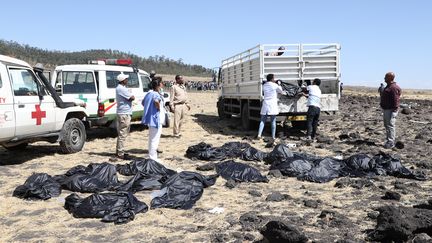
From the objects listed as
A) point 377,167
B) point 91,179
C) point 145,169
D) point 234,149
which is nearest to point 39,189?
point 91,179

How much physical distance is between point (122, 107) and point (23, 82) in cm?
191

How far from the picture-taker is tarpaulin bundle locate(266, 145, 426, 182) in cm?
752

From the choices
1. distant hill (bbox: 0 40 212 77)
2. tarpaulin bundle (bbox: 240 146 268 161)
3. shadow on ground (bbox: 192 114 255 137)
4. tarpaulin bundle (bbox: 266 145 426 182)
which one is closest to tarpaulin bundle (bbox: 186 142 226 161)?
tarpaulin bundle (bbox: 240 146 268 161)

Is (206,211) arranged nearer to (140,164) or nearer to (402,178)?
(140,164)

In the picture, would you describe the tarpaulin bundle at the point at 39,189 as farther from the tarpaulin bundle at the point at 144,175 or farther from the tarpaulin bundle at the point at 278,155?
the tarpaulin bundle at the point at 278,155

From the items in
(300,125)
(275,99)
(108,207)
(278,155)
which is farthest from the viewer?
(300,125)

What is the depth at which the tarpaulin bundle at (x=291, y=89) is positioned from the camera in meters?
11.9

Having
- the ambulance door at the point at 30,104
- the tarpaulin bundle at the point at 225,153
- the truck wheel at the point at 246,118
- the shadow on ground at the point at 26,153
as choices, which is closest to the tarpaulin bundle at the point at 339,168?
the tarpaulin bundle at the point at 225,153

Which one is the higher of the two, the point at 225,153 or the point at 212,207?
the point at 225,153

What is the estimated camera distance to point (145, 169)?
24.3ft

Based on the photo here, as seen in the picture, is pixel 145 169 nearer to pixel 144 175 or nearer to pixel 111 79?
pixel 144 175

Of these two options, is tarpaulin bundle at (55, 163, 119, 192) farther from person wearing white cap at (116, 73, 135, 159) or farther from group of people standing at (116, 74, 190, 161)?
person wearing white cap at (116, 73, 135, 159)

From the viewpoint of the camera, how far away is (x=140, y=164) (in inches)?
303

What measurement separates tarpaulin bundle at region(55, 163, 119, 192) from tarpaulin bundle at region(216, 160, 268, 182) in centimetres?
183
